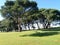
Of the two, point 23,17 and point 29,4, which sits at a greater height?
point 29,4

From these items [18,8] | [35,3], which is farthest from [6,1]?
[35,3]

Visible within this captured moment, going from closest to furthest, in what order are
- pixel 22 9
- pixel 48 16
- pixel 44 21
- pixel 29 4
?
pixel 22 9 < pixel 29 4 < pixel 48 16 < pixel 44 21

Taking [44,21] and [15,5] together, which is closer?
[15,5]

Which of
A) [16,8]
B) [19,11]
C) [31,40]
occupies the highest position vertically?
[16,8]

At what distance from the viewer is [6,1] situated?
162 ft

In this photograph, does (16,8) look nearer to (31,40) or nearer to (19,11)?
(19,11)

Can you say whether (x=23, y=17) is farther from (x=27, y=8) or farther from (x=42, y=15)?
(x=42, y=15)

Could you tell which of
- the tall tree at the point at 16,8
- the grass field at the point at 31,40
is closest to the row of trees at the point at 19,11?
the tall tree at the point at 16,8

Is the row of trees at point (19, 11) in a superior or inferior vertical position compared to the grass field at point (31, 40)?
superior

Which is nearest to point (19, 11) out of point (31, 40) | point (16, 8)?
point (16, 8)

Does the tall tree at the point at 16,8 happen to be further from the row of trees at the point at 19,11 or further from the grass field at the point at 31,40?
the grass field at the point at 31,40

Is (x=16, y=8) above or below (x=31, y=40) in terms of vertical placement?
above

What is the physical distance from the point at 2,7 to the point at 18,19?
607 centimetres

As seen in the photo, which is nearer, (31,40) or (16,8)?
(31,40)
